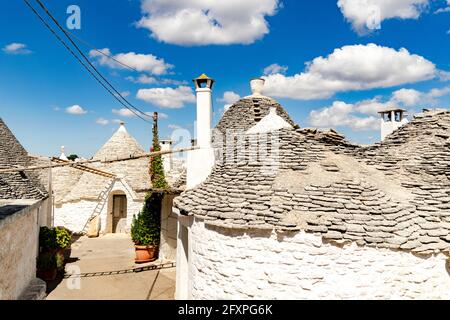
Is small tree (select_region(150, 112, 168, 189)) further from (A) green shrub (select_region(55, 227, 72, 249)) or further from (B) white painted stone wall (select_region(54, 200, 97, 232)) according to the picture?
(B) white painted stone wall (select_region(54, 200, 97, 232))

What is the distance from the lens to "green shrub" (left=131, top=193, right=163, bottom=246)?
1341cm

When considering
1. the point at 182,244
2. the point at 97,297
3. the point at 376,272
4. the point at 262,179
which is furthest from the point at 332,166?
the point at 97,297

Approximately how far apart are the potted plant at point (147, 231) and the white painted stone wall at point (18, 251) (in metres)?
3.84

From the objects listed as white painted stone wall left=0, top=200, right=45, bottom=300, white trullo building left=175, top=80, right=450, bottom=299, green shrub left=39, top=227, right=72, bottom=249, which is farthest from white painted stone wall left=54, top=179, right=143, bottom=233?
white trullo building left=175, top=80, right=450, bottom=299

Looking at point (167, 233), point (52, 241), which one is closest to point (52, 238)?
point (52, 241)

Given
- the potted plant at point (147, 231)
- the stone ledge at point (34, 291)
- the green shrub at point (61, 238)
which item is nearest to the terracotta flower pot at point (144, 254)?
the potted plant at point (147, 231)

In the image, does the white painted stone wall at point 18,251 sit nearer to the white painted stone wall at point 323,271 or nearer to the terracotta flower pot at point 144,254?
the terracotta flower pot at point 144,254

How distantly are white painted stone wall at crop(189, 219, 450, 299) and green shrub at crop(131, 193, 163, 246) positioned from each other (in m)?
7.37

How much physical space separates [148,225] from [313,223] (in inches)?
343

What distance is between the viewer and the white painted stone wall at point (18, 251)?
7.26 metres

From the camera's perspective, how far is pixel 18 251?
27.6 ft

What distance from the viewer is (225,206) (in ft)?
23.7

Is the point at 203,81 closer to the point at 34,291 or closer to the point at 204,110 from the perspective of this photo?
the point at 204,110
